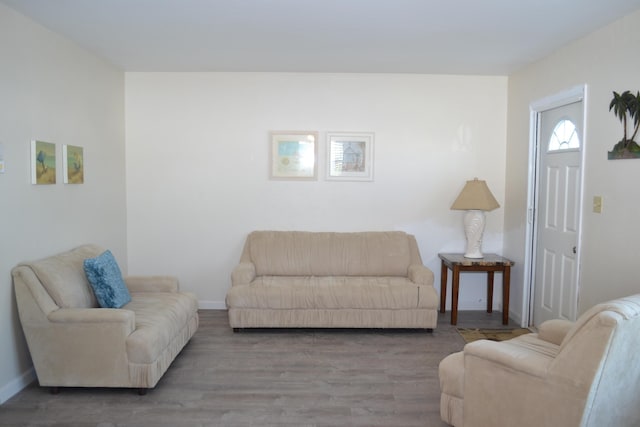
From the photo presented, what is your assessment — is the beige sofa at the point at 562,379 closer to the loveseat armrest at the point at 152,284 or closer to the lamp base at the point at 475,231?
the lamp base at the point at 475,231

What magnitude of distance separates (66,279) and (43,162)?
93cm

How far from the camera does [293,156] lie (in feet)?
16.5

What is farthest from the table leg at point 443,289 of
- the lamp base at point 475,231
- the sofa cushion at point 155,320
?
the sofa cushion at point 155,320

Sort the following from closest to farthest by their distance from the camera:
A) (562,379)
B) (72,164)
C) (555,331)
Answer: (562,379) < (555,331) < (72,164)

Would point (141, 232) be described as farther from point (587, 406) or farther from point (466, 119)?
point (587, 406)

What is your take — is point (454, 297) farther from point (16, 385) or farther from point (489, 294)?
point (16, 385)

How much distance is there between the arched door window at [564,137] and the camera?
150 inches

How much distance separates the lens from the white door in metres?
3.76

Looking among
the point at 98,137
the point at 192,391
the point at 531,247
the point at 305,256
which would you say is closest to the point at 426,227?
the point at 531,247

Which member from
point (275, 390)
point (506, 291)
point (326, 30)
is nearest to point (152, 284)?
point (275, 390)

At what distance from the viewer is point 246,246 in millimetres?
4840

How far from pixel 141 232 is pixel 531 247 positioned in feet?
13.4

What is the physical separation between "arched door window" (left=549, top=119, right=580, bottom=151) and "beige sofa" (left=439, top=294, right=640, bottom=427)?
2.06 meters

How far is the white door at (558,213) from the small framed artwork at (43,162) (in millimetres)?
Answer: 4115
